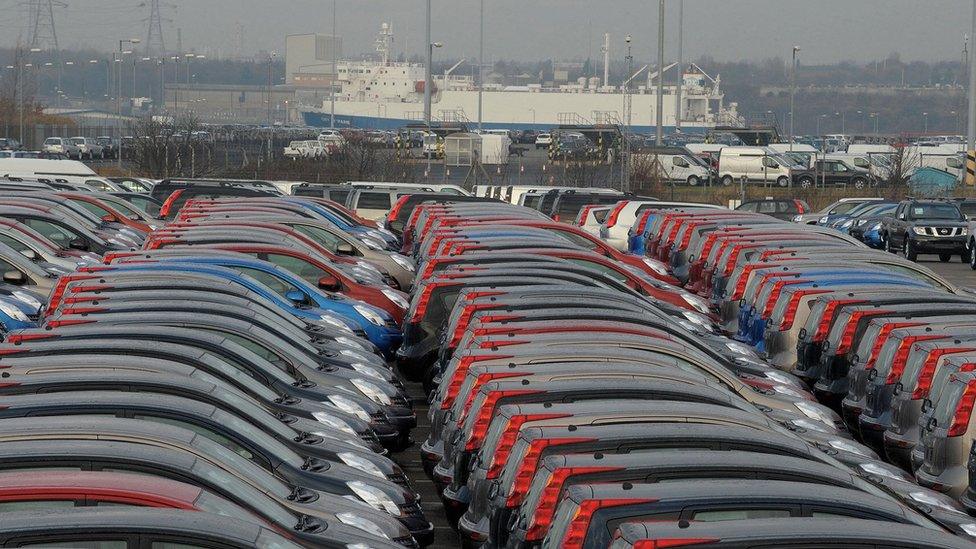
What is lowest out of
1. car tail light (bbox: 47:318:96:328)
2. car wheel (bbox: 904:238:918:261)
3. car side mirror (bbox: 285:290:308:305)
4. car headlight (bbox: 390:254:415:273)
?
car wheel (bbox: 904:238:918:261)

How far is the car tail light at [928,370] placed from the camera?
1121 centimetres

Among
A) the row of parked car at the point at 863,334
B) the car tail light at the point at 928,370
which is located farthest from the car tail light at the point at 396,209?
the car tail light at the point at 928,370

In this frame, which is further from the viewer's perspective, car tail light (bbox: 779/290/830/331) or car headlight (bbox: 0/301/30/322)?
car headlight (bbox: 0/301/30/322)

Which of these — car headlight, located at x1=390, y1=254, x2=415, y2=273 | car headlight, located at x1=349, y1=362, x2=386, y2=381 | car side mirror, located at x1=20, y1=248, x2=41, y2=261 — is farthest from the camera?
car headlight, located at x1=390, y1=254, x2=415, y2=273

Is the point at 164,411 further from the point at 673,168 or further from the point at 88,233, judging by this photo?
the point at 673,168

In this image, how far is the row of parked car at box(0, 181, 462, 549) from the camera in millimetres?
6461

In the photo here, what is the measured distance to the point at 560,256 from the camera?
17156 mm

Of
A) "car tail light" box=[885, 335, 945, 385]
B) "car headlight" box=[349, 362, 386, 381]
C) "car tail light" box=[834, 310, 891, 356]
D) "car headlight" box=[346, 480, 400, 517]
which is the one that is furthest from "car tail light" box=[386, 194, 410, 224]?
"car headlight" box=[346, 480, 400, 517]

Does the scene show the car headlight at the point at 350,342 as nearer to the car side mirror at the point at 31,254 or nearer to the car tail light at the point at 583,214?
the car side mirror at the point at 31,254

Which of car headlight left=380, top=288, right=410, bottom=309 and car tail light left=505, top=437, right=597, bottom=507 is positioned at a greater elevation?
car tail light left=505, top=437, right=597, bottom=507

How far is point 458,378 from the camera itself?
10.2 metres

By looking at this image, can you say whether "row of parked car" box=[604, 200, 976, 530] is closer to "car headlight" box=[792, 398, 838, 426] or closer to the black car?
"car headlight" box=[792, 398, 838, 426]

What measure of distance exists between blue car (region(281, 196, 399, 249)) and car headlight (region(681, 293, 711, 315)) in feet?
26.1

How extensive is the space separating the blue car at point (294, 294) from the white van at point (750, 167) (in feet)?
155
